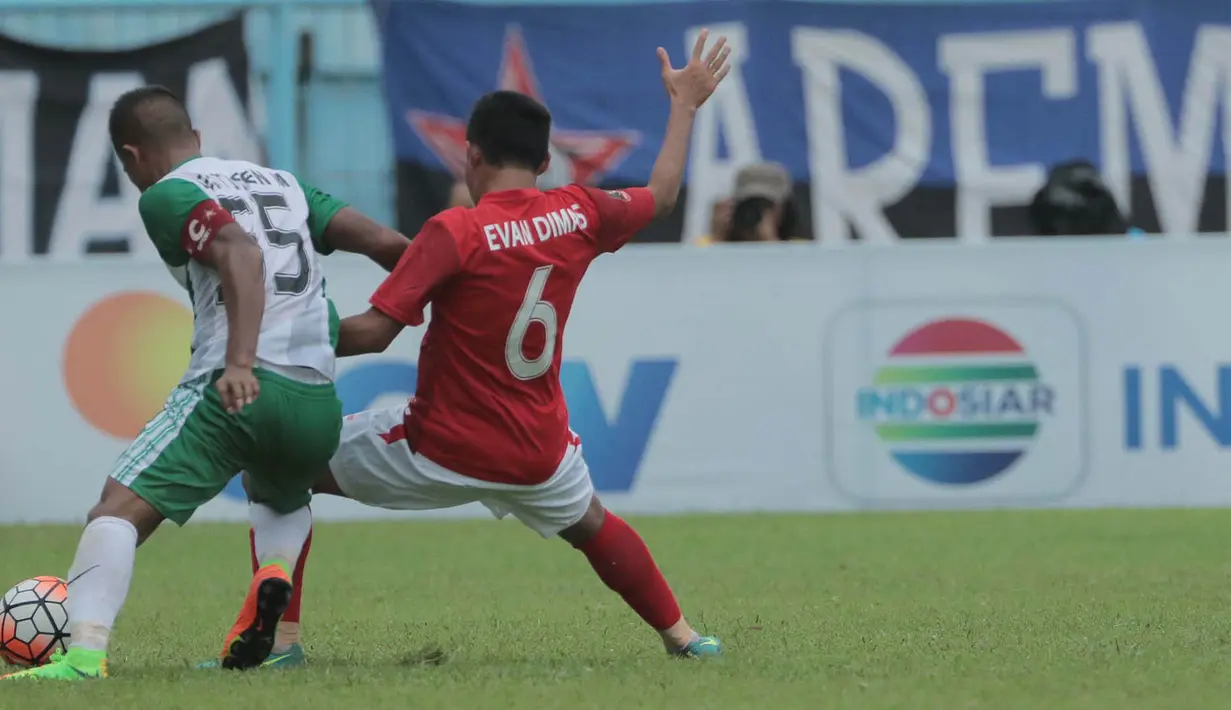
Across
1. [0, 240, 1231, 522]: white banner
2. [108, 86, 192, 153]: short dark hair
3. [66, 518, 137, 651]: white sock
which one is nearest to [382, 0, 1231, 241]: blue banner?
[0, 240, 1231, 522]: white banner

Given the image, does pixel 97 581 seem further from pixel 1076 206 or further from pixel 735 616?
pixel 1076 206

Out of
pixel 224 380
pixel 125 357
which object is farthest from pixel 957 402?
pixel 224 380

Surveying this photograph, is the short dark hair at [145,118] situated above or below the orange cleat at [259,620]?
above

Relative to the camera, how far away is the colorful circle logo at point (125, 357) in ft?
36.0

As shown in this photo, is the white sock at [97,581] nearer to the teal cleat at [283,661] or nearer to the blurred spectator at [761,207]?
the teal cleat at [283,661]

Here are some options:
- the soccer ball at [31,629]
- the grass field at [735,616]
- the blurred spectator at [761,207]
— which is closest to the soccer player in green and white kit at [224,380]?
the grass field at [735,616]

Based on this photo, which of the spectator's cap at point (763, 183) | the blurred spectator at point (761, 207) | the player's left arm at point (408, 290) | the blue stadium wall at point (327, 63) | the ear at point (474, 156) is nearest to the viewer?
the player's left arm at point (408, 290)

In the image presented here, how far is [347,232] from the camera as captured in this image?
5.82 meters

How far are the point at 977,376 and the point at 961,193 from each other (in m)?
3.76

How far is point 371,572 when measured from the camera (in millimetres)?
8828

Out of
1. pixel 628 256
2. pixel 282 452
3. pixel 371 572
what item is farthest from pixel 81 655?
pixel 628 256

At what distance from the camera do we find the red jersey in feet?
18.5

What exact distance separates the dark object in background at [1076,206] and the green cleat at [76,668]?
30.9 feet

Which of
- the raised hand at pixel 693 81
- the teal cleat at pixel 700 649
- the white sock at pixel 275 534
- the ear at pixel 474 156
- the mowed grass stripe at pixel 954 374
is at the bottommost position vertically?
the mowed grass stripe at pixel 954 374
